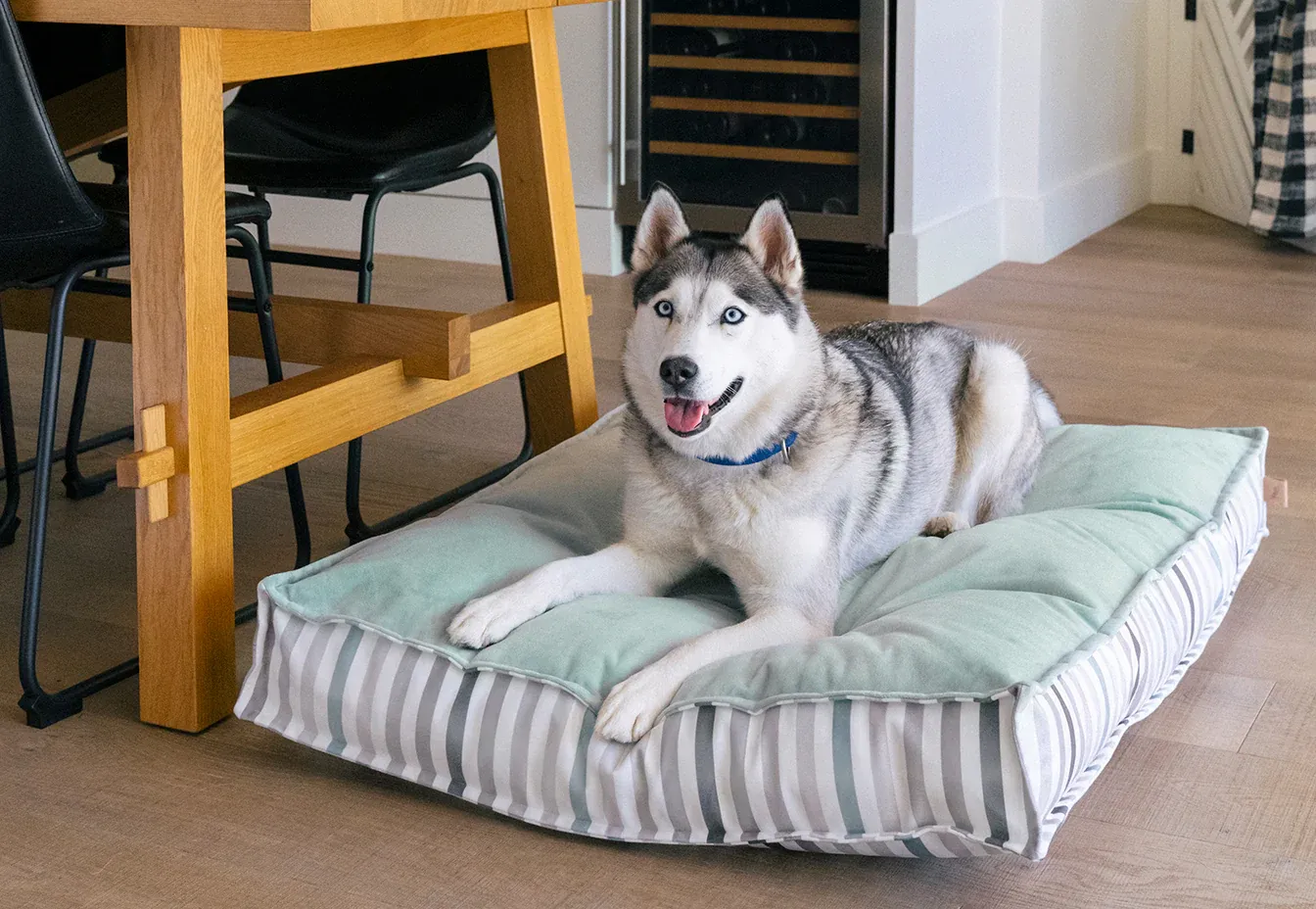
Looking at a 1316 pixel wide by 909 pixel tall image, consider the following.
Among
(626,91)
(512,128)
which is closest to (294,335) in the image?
(512,128)

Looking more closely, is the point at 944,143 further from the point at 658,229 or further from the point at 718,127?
the point at 658,229

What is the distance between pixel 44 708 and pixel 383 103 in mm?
1508

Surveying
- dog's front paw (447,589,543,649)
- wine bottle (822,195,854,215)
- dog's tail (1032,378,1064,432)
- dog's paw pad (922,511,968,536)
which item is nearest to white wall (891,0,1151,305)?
wine bottle (822,195,854,215)

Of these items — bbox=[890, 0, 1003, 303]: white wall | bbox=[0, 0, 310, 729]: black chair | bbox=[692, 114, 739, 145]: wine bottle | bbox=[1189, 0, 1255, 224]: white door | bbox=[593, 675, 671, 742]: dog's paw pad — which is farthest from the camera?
bbox=[1189, 0, 1255, 224]: white door

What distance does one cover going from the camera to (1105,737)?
1.64 m

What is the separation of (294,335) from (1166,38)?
4464mm

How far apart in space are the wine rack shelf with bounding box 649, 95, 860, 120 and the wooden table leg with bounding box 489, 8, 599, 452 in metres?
1.77

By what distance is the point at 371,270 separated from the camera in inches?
106

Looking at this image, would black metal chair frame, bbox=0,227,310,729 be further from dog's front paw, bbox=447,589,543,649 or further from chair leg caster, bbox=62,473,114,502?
chair leg caster, bbox=62,473,114,502

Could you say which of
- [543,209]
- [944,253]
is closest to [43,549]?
[543,209]

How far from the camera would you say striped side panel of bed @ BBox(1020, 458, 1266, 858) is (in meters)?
1.49

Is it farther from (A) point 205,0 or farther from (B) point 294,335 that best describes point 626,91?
(A) point 205,0

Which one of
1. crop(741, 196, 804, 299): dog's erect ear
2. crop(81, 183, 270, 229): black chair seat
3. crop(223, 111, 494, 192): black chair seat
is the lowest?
crop(741, 196, 804, 299): dog's erect ear

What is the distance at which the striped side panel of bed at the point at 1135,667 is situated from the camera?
149 centimetres
